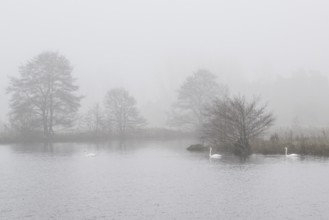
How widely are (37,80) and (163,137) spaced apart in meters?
22.5

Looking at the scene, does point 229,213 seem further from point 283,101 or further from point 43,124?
point 283,101

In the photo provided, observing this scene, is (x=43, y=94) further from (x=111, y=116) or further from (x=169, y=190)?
(x=169, y=190)

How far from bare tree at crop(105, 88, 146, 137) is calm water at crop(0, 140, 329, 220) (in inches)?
1745

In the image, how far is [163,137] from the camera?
7469cm

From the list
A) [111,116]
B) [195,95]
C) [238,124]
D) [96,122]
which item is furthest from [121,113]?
[238,124]

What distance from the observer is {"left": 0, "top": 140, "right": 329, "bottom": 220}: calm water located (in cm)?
1608

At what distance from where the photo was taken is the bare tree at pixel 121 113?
76375 millimetres

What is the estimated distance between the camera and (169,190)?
20.6 meters

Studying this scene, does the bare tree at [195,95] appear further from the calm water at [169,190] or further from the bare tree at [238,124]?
the calm water at [169,190]

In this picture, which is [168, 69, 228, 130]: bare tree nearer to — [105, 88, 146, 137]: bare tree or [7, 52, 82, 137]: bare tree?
[105, 88, 146, 137]: bare tree

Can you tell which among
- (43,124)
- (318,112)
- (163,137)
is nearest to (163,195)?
(43,124)

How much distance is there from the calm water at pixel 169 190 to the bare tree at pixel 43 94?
3504 centimetres

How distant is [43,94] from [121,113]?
50.5 ft

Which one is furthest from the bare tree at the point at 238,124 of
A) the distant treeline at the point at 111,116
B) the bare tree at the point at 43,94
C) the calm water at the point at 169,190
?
the bare tree at the point at 43,94
